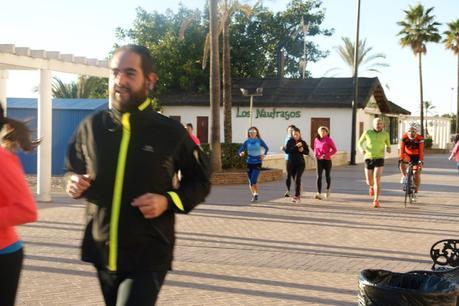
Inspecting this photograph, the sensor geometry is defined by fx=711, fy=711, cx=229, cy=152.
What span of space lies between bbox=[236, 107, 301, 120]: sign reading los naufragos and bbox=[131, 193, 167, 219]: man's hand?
35.9 meters

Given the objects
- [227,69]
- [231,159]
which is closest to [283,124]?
[227,69]

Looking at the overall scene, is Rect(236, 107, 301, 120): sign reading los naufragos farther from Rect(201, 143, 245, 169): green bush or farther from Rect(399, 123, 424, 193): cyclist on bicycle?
Rect(399, 123, 424, 193): cyclist on bicycle

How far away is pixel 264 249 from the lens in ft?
30.6

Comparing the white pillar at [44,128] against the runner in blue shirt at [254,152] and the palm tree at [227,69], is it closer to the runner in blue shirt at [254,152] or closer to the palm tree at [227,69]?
the runner in blue shirt at [254,152]

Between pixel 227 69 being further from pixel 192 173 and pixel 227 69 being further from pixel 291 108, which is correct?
Result: pixel 192 173

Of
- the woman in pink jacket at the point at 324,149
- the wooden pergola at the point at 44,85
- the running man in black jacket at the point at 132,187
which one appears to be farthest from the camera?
the woman in pink jacket at the point at 324,149

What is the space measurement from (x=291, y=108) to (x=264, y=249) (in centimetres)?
2989

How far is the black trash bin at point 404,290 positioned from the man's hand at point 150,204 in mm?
1528

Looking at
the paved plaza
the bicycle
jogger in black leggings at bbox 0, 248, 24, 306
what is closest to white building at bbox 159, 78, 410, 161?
the paved plaza

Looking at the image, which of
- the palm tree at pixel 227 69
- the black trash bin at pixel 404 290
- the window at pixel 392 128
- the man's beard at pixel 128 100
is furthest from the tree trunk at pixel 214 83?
the window at pixel 392 128

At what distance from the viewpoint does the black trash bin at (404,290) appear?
379 centimetres

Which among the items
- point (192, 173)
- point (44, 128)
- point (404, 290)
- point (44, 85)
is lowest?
point (404, 290)

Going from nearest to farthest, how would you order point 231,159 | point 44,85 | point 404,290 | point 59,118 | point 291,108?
point 404,290, point 44,85, point 231,159, point 59,118, point 291,108

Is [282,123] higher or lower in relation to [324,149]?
higher
